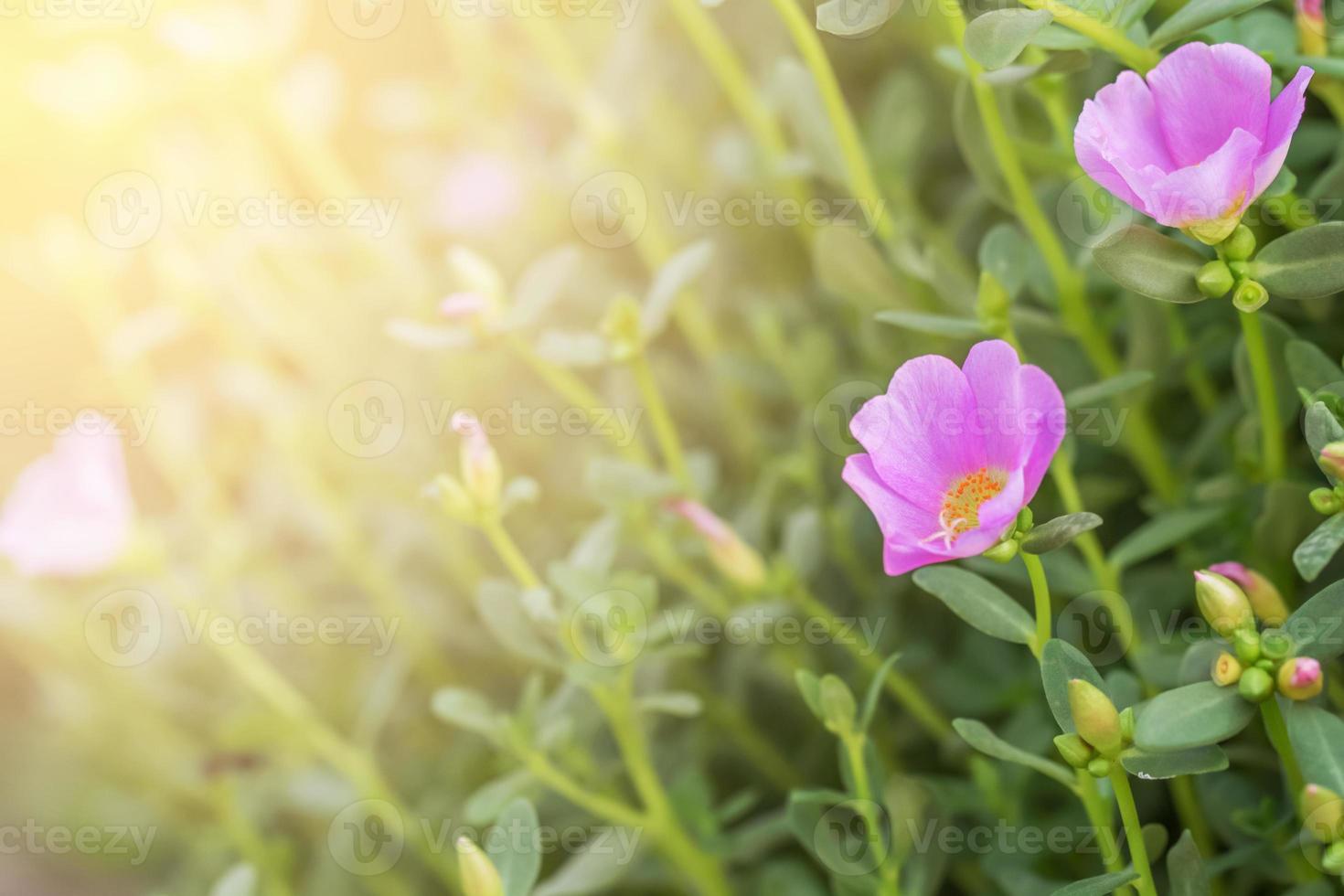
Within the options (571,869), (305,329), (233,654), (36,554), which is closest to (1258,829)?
(571,869)

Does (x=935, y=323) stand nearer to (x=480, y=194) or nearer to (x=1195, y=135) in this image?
(x=1195, y=135)

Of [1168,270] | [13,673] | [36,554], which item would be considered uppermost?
Result: [1168,270]

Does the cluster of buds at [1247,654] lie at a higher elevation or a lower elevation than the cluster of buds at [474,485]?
lower

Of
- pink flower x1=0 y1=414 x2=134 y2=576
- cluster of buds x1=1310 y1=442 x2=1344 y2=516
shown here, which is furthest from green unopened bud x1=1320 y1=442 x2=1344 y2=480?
pink flower x1=0 y1=414 x2=134 y2=576

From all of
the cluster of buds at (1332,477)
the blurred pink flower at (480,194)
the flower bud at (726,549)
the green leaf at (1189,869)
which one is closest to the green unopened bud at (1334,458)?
the cluster of buds at (1332,477)

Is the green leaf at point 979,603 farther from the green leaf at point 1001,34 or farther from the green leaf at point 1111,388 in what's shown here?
the green leaf at point 1001,34

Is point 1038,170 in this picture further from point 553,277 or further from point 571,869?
point 571,869
